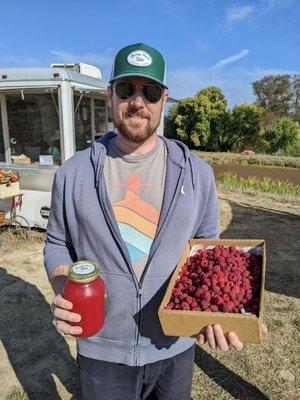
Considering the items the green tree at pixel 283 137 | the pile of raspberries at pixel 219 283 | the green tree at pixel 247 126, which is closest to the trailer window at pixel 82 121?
the pile of raspberries at pixel 219 283

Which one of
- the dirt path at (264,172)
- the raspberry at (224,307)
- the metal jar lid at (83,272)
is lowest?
the dirt path at (264,172)

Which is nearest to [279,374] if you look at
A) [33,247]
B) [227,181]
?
[33,247]

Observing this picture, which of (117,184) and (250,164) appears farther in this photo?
(250,164)

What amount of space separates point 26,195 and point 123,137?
208 inches

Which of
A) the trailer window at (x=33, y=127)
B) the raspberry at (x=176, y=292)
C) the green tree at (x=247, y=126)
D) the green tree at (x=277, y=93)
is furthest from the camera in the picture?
the green tree at (x=277, y=93)

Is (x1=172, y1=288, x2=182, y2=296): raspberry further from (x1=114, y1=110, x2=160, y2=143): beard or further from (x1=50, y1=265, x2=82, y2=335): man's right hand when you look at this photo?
(x1=114, y1=110, x2=160, y2=143): beard

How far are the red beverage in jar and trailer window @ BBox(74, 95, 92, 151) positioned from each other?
543 cm

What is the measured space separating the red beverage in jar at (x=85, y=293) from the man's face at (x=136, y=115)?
669 millimetres

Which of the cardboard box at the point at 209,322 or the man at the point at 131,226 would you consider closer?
the cardboard box at the point at 209,322

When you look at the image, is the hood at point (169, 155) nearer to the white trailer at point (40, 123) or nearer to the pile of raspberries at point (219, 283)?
the pile of raspberries at point (219, 283)

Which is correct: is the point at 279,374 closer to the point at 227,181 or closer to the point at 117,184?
the point at 117,184

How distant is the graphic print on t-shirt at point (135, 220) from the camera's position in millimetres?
1804

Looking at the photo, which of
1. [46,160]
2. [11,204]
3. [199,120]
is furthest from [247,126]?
[11,204]

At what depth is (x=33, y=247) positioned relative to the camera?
6594mm
